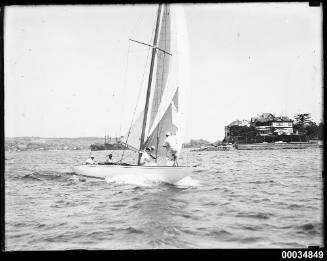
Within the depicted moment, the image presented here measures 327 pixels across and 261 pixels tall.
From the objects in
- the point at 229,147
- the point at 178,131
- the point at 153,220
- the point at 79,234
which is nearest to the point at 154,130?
the point at 178,131

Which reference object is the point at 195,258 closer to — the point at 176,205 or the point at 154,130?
the point at 176,205

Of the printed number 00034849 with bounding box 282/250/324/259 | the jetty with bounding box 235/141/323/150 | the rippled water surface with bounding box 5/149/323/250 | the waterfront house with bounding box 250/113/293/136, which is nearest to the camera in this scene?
the printed number 00034849 with bounding box 282/250/324/259

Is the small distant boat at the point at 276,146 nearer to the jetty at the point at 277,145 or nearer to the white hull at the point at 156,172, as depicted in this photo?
the jetty at the point at 277,145

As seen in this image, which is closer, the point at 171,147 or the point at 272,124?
the point at 171,147

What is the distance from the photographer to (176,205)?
1076 centimetres

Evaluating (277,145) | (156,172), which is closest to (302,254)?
(156,172)

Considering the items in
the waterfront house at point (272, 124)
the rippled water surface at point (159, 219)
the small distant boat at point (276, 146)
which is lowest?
the rippled water surface at point (159, 219)

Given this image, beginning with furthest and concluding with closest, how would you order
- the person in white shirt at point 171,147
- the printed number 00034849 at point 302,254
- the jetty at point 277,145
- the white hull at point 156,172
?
the jetty at point 277,145 → the person in white shirt at point 171,147 → the white hull at point 156,172 → the printed number 00034849 at point 302,254

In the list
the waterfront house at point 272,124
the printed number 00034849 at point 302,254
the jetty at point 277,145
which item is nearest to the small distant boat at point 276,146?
the jetty at point 277,145

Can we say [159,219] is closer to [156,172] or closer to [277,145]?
[156,172]

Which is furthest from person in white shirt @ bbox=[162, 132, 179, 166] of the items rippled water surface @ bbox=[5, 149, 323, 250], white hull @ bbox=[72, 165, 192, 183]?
rippled water surface @ bbox=[5, 149, 323, 250]

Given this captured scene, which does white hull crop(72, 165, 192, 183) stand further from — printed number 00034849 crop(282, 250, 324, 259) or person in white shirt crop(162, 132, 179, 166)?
printed number 00034849 crop(282, 250, 324, 259)

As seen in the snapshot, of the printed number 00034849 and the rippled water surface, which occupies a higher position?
the printed number 00034849

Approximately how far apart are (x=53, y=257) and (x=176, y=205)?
17.9 ft
